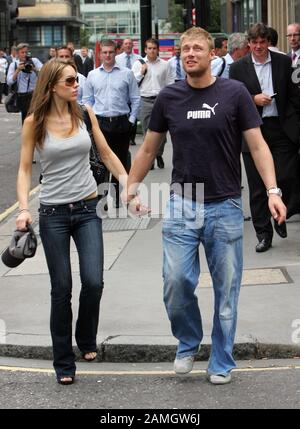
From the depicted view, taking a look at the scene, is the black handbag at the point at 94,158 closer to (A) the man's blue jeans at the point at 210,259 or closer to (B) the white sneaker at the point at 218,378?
(A) the man's blue jeans at the point at 210,259

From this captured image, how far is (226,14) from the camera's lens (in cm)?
4297

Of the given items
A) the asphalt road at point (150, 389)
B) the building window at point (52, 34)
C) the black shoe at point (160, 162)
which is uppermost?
the building window at point (52, 34)

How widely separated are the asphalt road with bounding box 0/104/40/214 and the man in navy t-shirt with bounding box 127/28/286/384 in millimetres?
7090

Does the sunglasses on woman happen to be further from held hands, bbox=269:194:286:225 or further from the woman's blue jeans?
held hands, bbox=269:194:286:225

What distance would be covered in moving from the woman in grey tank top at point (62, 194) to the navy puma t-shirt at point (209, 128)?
630 millimetres

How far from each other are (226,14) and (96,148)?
37916 mm

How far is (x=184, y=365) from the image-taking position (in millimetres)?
5758

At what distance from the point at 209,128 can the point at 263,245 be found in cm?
377

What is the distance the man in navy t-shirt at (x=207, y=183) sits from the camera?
5.47 m

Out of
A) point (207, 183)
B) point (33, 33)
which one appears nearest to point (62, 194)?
point (207, 183)

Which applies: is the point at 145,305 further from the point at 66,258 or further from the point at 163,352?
the point at 66,258

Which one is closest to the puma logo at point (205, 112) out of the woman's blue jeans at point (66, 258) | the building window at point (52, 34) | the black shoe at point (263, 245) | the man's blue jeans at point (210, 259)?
the man's blue jeans at point (210, 259)

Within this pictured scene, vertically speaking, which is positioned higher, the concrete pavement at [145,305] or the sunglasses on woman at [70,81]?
the sunglasses on woman at [70,81]
